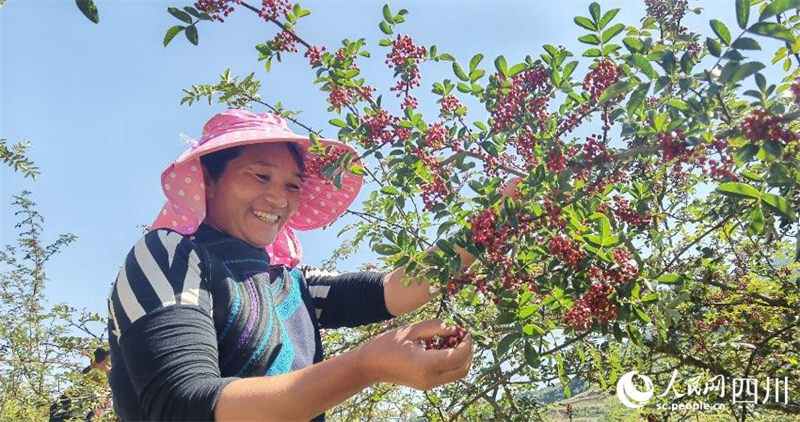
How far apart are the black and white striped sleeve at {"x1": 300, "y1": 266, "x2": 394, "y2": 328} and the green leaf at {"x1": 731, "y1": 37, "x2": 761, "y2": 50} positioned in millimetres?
1520

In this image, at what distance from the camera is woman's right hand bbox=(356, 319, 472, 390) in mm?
1323

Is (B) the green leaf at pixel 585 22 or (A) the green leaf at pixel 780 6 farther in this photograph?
(B) the green leaf at pixel 585 22

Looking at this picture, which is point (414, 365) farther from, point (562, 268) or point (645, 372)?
point (645, 372)

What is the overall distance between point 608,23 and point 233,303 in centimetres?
144

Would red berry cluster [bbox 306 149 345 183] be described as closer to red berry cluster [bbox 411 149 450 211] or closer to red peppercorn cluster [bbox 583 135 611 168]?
red berry cluster [bbox 411 149 450 211]

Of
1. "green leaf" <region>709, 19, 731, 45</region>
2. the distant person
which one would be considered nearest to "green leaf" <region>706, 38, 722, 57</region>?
"green leaf" <region>709, 19, 731, 45</region>

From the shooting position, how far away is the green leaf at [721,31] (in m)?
1.35

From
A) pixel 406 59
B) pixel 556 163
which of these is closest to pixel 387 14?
pixel 406 59

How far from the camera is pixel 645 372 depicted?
298 cm

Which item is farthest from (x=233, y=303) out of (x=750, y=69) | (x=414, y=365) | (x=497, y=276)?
(x=750, y=69)

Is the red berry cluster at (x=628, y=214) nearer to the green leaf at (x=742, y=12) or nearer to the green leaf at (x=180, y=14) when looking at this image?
the green leaf at (x=742, y=12)

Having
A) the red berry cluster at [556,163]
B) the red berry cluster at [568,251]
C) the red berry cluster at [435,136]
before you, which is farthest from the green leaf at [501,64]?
the red berry cluster at [568,251]

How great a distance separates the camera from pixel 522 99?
201 centimetres

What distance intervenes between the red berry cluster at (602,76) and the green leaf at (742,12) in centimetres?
46
